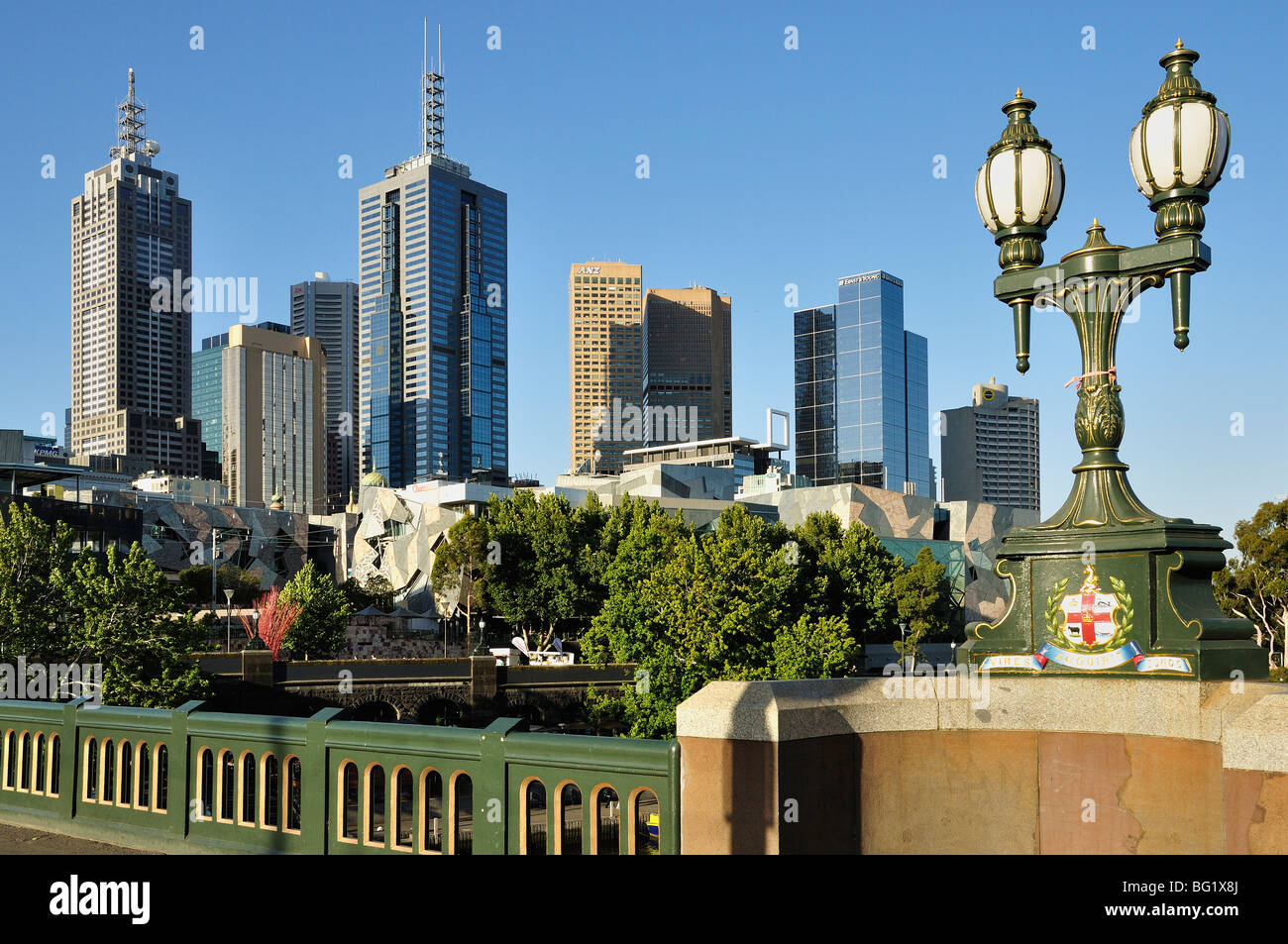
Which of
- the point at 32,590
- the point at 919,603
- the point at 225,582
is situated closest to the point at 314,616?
the point at 32,590

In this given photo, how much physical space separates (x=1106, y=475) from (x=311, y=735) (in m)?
Result: 7.27

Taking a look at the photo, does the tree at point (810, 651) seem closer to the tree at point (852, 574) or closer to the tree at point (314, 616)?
the tree at point (852, 574)

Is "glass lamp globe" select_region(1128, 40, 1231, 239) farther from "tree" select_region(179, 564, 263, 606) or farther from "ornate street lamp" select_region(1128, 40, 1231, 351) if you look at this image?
"tree" select_region(179, 564, 263, 606)

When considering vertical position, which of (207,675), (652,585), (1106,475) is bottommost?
(207,675)

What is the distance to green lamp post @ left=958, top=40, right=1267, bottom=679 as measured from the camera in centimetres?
850

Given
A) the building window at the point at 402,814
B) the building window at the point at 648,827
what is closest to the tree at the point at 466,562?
the building window at the point at 402,814

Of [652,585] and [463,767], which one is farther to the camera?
[652,585]

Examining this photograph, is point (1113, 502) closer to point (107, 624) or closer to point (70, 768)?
point (70, 768)

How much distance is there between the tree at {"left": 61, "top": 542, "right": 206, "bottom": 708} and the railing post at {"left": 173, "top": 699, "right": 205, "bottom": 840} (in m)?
40.3

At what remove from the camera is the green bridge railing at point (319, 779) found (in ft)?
26.2

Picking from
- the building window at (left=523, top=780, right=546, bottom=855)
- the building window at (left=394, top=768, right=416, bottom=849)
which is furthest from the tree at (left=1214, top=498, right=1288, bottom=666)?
the building window at (left=394, top=768, right=416, bottom=849)
